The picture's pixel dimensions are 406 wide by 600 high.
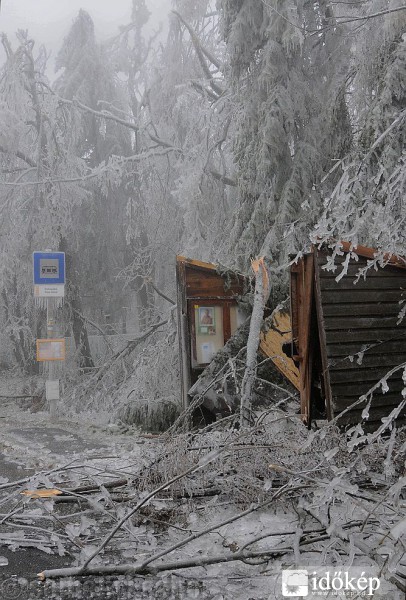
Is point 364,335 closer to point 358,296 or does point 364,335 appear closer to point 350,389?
point 358,296

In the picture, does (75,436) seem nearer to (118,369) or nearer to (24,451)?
(24,451)

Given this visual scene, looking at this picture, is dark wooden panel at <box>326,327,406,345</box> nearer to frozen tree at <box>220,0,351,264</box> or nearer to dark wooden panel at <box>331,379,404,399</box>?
dark wooden panel at <box>331,379,404,399</box>

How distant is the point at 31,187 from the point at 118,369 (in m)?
4.78

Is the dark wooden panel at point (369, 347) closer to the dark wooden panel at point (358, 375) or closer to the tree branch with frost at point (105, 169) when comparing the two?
the dark wooden panel at point (358, 375)

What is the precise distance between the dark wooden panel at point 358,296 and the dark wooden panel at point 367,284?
20 millimetres

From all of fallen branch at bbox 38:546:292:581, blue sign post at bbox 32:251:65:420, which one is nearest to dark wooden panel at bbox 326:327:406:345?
fallen branch at bbox 38:546:292:581

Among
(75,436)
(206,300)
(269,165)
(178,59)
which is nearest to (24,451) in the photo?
(75,436)

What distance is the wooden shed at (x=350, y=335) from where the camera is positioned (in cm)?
553

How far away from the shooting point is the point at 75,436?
9.17 meters

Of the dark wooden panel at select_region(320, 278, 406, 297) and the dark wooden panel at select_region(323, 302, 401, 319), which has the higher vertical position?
the dark wooden panel at select_region(320, 278, 406, 297)

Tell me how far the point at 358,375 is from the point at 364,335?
0.37 meters

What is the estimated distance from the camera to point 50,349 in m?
11.0

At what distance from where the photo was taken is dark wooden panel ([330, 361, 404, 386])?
18.1 feet

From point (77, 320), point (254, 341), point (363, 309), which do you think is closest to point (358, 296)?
point (363, 309)
